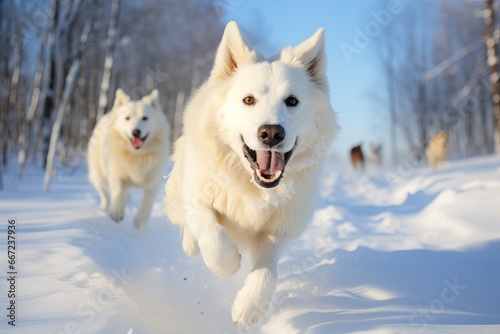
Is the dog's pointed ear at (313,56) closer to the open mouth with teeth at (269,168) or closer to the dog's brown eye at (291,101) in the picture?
the dog's brown eye at (291,101)

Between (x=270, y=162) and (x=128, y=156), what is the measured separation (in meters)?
3.51

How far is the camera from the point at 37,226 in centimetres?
356

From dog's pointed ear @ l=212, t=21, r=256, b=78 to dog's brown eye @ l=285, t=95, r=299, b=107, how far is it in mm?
420

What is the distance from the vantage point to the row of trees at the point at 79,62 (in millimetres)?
9578

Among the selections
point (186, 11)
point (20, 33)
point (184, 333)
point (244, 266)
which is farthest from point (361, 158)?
point (184, 333)

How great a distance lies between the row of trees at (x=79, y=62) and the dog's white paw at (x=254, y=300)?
5624 millimetres

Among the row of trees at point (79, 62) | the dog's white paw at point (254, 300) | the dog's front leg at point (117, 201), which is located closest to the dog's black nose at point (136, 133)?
the dog's front leg at point (117, 201)

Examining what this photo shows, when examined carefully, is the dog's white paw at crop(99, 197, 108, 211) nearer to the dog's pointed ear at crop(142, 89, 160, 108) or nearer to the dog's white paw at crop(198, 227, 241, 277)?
the dog's pointed ear at crop(142, 89, 160, 108)

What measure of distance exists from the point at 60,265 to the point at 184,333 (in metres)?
0.95

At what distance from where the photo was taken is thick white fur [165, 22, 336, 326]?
2439mm

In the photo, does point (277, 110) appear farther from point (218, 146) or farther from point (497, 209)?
point (497, 209)

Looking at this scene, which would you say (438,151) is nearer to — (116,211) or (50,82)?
(50,82)

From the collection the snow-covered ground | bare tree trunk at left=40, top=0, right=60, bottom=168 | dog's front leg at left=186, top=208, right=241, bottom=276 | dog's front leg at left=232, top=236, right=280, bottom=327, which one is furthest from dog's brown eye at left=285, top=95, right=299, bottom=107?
bare tree trunk at left=40, top=0, right=60, bottom=168

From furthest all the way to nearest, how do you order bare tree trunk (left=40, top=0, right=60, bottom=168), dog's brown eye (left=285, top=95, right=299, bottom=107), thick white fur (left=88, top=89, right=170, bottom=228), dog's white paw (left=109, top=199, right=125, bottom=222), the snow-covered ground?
1. bare tree trunk (left=40, top=0, right=60, bottom=168)
2. thick white fur (left=88, top=89, right=170, bottom=228)
3. dog's white paw (left=109, top=199, right=125, bottom=222)
4. dog's brown eye (left=285, top=95, right=299, bottom=107)
5. the snow-covered ground
